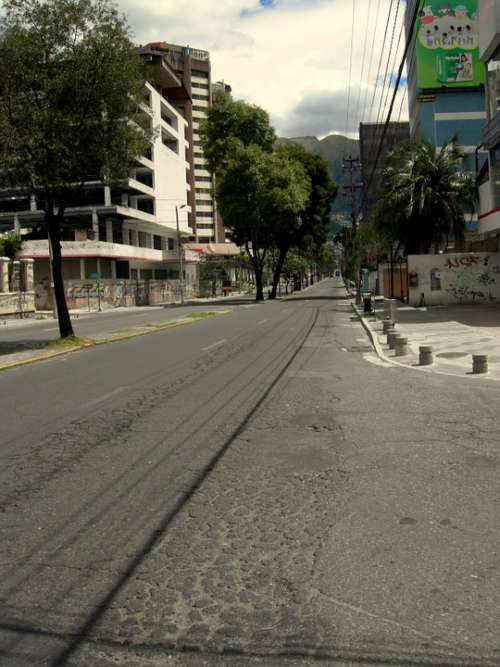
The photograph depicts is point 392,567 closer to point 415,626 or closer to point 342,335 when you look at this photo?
point 415,626

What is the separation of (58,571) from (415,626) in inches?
81.2

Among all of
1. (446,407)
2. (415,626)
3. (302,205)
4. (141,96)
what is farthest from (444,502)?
(302,205)

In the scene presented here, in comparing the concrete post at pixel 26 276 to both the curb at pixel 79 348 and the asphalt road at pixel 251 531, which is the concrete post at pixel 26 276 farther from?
the asphalt road at pixel 251 531

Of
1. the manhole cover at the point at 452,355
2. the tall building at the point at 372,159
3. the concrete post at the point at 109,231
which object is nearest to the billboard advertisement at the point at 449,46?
the tall building at the point at 372,159

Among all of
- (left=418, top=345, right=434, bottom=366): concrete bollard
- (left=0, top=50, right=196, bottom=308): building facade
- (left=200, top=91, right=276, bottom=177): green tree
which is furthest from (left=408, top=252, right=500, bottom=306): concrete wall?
(left=200, top=91, right=276, bottom=177): green tree

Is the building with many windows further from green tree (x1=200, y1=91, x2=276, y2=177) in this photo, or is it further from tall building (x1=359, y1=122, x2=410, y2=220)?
green tree (x1=200, y1=91, x2=276, y2=177)

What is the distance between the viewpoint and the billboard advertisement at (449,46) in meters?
73.6

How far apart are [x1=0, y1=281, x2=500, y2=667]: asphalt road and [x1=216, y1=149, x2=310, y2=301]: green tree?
1709 inches

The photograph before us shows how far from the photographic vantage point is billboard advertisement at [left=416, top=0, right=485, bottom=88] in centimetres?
7362

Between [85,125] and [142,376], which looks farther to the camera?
[85,125]

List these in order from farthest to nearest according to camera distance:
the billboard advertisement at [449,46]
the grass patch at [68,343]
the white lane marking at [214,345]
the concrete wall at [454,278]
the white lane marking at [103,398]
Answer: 1. the billboard advertisement at [449,46]
2. the concrete wall at [454,278]
3. the grass patch at [68,343]
4. the white lane marking at [214,345]
5. the white lane marking at [103,398]

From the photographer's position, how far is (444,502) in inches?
203

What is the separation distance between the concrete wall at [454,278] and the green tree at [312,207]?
25738 mm

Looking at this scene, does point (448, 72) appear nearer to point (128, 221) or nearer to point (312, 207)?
point (312, 207)
